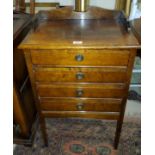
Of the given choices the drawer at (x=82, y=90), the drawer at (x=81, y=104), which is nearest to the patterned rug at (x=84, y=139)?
the drawer at (x=81, y=104)

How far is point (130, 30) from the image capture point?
1.08 metres

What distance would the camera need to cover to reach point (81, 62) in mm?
977

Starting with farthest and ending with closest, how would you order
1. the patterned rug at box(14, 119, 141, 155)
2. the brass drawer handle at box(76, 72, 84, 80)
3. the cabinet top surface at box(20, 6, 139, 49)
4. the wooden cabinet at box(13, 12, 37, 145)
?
the patterned rug at box(14, 119, 141, 155) < the wooden cabinet at box(13, 12, 37, 145) < the brass drawer handle at box(76, 72, 84, 80) < the cabinet top surface at box(20, 6, 139, 49)

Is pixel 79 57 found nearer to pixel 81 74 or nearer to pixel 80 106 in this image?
pixel 81 74

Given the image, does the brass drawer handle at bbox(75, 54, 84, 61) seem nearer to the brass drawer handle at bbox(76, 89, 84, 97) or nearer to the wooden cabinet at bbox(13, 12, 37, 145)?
the brass drawer handle at bbox(76, 89, 84, 97)

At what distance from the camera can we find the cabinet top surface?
0.92m

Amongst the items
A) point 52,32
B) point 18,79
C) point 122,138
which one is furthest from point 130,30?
point 122,138

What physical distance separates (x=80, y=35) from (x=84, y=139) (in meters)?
0.81

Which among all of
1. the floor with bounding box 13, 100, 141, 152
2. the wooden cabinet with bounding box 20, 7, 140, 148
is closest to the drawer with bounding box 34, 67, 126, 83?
the wooden cabinet with bounding box 20, 7, 140, 148

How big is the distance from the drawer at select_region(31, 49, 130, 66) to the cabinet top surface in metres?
0.04
